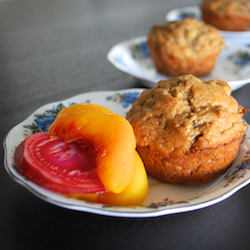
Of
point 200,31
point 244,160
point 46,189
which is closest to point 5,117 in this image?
point 46,189

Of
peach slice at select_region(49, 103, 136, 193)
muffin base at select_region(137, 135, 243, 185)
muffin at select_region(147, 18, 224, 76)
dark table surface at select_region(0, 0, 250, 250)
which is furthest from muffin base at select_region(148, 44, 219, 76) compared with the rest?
peach slice at select_region(49, 103, 136, 193)

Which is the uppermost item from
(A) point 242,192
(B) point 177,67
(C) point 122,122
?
(C) point 122,122

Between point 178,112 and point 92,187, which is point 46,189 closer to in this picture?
point 92,187

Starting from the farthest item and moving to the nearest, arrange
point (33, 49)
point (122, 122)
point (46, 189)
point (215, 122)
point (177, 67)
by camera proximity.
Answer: point (33, 49)
point (177, 67)
point (215, 122)
point (122, 122)
point (46, 189)

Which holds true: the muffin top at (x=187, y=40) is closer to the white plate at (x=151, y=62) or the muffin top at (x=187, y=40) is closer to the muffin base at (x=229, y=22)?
the white plate at (x=151, y=62)

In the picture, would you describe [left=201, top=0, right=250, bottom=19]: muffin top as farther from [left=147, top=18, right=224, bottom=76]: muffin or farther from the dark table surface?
[left=147, top=18, right=224, bottom=76]: muffin

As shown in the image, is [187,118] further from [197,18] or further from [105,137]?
[197,18]

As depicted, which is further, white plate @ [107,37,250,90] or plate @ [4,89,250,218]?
white plate @ [107,37,250,90]
